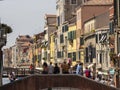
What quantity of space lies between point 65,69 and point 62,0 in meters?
81.9

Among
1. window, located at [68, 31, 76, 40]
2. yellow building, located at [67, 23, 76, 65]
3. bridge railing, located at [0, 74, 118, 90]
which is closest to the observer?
bridge railing, located at [0, 74, 118, 90]

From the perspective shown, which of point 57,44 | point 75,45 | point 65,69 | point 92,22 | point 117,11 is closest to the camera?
point 65,69

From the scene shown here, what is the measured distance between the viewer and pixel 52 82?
4409cm

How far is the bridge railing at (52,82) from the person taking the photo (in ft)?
136

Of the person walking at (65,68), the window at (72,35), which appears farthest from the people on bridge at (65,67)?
the window at (72,35)

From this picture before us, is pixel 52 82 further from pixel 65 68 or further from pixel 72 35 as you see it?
pixel 72 35

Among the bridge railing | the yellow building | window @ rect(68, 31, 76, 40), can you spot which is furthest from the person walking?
window @ rect(68, 31, 76, 40)

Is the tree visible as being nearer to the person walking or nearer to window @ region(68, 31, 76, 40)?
the person walking

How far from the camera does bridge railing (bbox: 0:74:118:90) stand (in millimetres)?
41594

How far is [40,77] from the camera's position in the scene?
4331cm

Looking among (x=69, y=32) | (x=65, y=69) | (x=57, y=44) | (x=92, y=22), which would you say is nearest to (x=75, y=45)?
(x=69, y=32)

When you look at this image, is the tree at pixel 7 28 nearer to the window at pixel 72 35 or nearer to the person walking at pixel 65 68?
the person walking at pixel 65 68

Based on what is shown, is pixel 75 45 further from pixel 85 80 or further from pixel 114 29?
pixel 85 80

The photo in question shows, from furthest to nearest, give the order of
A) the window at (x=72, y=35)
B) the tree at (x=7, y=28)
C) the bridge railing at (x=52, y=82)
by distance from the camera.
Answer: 1. the window at (x=72, y=35)
2. the tree at (x=7, y=28)
3. the bridge railing at (x=52, y=82)
